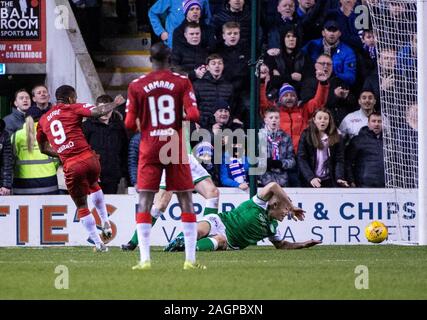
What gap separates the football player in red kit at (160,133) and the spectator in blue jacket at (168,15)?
751cm

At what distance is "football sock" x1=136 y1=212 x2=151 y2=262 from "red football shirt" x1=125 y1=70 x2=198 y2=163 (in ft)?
1.89

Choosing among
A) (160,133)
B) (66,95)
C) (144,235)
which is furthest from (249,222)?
(160,133)

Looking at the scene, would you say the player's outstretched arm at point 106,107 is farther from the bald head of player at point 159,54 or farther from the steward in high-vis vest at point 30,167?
the steward in high-vis vest at point 30,167

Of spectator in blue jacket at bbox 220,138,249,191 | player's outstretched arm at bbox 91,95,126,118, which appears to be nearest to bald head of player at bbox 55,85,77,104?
player's outstretched arm at bbox 91,95,126,118

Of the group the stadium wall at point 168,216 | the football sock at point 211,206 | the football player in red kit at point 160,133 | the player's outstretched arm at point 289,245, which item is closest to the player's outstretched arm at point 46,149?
the stadium wall at point 168,216

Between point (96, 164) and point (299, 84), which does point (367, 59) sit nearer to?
point (299, 84)

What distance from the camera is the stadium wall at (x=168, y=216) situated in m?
17.1

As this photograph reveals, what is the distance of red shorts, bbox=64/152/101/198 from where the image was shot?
49.8 ft

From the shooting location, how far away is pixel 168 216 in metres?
17.1

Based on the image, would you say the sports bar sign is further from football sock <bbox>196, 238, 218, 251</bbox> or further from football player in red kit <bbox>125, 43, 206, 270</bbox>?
football player in red kit <bbox>125, 43, 206, 270</bbox>

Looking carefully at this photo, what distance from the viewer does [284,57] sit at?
19062 millimetres

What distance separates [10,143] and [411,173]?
5.41 meters

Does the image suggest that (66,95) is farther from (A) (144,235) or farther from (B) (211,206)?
(A) (144,235)
